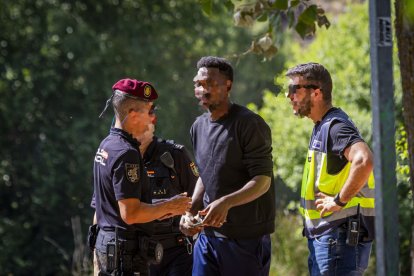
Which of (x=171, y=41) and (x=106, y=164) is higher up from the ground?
(x=171, y=41)

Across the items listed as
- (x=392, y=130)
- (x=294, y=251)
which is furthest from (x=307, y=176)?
(x=294, y=251)

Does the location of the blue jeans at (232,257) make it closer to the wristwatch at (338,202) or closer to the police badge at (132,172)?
the wristwatch at (338,202)

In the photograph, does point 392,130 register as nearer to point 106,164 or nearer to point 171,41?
point 106,164

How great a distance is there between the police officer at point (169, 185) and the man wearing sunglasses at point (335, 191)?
40.8 inches

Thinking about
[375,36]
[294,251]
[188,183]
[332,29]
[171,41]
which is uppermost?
[171,41]

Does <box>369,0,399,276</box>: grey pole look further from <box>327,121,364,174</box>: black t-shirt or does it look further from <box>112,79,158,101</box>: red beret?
<box>112,79,158,101</box>: red beret

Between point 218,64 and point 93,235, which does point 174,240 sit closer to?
point 93,235

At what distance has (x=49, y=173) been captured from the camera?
2339 centimetres

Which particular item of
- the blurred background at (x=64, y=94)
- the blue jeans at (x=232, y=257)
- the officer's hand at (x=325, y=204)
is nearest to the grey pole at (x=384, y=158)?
the officer's hand at (x=325, y=204)

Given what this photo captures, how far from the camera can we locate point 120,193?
509cm

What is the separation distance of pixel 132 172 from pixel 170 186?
117cm

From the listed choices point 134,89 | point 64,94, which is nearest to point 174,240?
point 134,89

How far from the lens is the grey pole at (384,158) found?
366cm

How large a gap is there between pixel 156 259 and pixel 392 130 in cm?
222
